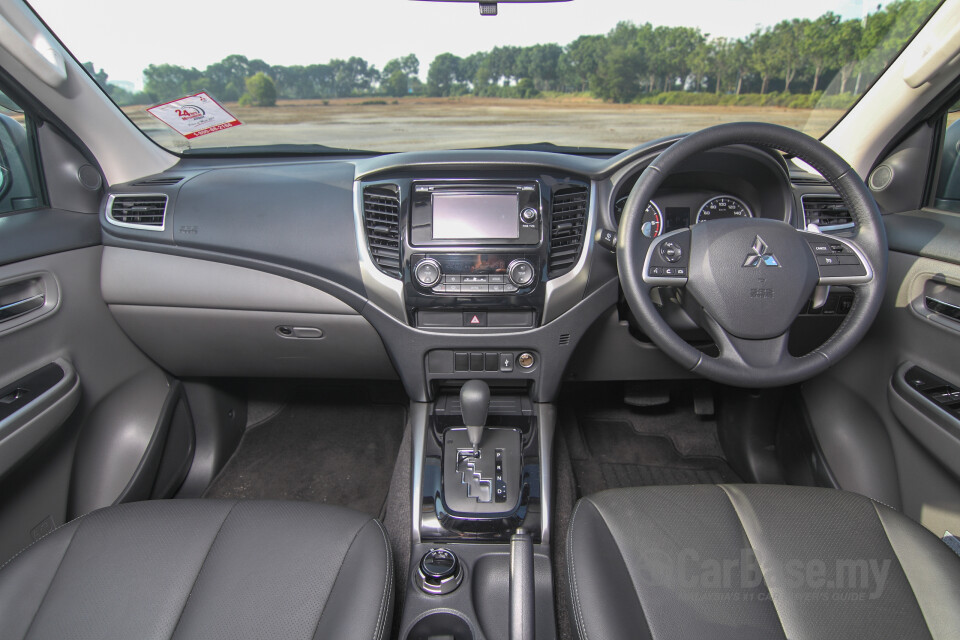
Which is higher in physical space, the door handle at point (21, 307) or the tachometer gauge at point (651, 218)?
the tachometer gauge at point (651, 218)

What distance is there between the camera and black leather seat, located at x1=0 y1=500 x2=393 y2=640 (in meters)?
1.10

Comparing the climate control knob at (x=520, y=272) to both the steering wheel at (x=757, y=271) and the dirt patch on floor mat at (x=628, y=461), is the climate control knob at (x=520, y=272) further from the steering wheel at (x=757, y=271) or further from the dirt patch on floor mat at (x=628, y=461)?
the dirt patch on floor mat at (x=628, y=461)

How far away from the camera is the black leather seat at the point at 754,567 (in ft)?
3.56

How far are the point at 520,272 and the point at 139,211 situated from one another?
129cm

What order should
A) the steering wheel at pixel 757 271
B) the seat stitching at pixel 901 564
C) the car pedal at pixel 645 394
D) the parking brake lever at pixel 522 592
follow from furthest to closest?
the car pedal at pixel 645 394
the steering wheel at pixel 757 271
the parking brake lever at pixel 522 592
the seat stitching at pixel 901 564

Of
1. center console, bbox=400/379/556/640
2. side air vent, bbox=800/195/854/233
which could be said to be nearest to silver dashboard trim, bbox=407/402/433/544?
center console, bbox=400/379/556/640

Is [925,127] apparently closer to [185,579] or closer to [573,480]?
[573,480]

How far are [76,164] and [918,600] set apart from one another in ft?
8.39

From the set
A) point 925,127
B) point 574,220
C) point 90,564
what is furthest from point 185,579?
point 925,127

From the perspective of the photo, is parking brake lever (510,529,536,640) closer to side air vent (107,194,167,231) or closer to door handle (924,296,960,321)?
door handle (924,296,960,321)

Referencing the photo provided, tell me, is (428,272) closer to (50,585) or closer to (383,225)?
(383,225)

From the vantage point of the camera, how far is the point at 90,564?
122cm

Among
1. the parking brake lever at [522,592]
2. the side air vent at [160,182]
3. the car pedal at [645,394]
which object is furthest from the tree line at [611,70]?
the parking brake lever at [522,592]

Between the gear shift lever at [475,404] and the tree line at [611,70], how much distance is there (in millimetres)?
995
